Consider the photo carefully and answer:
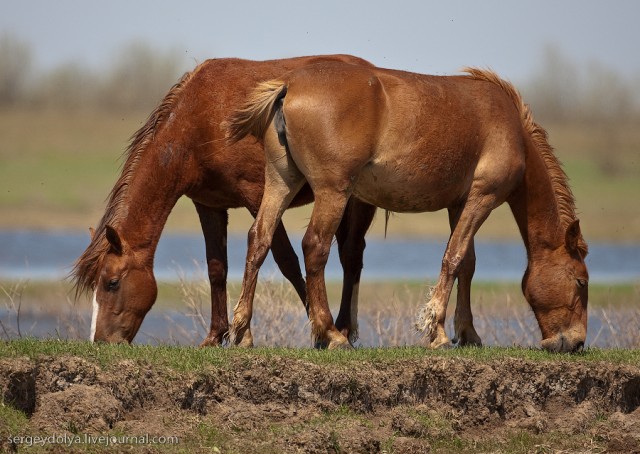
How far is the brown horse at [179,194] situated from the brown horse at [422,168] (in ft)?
2.46

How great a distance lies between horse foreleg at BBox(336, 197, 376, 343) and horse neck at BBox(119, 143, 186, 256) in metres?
1.58

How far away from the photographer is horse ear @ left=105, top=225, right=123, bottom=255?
8289 millimetres

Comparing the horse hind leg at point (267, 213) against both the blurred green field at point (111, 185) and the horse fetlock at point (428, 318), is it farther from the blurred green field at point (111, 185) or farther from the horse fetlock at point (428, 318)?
the blurred green field at point (111, 185)

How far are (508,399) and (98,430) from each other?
2844 mm

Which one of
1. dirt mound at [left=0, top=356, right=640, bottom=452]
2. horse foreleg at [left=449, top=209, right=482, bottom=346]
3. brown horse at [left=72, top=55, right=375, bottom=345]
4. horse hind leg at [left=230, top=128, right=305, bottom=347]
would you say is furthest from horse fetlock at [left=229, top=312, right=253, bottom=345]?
horse foreleg at [left=449, top=209, right=482, bottom=346]

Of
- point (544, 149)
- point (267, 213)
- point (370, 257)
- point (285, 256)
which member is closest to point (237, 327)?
point (267, 213)

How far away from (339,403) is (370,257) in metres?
18.2

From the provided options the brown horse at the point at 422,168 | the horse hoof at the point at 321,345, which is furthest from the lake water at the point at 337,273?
the horse hoof at the point at 321,345

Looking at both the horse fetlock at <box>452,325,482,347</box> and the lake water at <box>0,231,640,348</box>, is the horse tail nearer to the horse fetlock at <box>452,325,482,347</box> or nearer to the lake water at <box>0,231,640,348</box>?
the horse fetlock at <box>452,325,482,347</box>

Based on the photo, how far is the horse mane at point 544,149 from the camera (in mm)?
8852

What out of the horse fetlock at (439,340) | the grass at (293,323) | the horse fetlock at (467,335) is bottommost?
the grass at (293,323)

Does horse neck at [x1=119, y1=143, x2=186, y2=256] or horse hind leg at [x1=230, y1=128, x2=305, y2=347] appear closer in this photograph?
horse hind leg at [x1=230, y1=128, x2=305, y2=347]

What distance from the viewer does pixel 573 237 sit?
335 inches

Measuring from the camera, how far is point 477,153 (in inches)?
331
